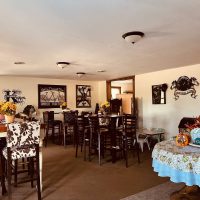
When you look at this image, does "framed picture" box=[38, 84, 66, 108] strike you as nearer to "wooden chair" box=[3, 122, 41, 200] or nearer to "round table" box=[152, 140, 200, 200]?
"wooden chair" box=[3, 122, 41, 200]

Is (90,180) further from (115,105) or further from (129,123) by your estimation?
(115,105)

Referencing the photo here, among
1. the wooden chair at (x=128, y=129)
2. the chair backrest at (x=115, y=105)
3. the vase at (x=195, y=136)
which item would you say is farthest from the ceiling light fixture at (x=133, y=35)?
the chair backrest at (x=115, y=105)

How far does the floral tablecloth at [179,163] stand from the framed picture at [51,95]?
19.8 feet

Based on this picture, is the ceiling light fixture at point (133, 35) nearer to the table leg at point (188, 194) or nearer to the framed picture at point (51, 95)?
the table leg at point (188, 194)

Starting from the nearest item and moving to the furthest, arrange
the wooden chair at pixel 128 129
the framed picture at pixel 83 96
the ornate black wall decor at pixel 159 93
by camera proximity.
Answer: the wooden chair at pixel 128 129
the ornate black wall decor at pixel 159 93
the framed picture at pixel 83 96

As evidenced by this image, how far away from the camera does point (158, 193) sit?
299 centimetres

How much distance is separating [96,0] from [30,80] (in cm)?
606

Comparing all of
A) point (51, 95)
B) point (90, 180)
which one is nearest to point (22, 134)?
point (90, 180)

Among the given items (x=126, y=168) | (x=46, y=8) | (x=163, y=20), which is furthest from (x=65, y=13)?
(x=126, y=168)

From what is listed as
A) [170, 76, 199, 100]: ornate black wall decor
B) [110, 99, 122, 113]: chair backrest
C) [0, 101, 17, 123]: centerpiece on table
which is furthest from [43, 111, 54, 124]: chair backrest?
[170, 76, 199, 100]: ornate black wall decor

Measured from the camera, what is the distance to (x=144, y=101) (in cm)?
705

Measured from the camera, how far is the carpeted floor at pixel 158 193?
286cm

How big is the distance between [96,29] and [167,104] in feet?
13.5

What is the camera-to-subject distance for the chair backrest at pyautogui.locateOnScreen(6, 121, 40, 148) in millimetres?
2709
